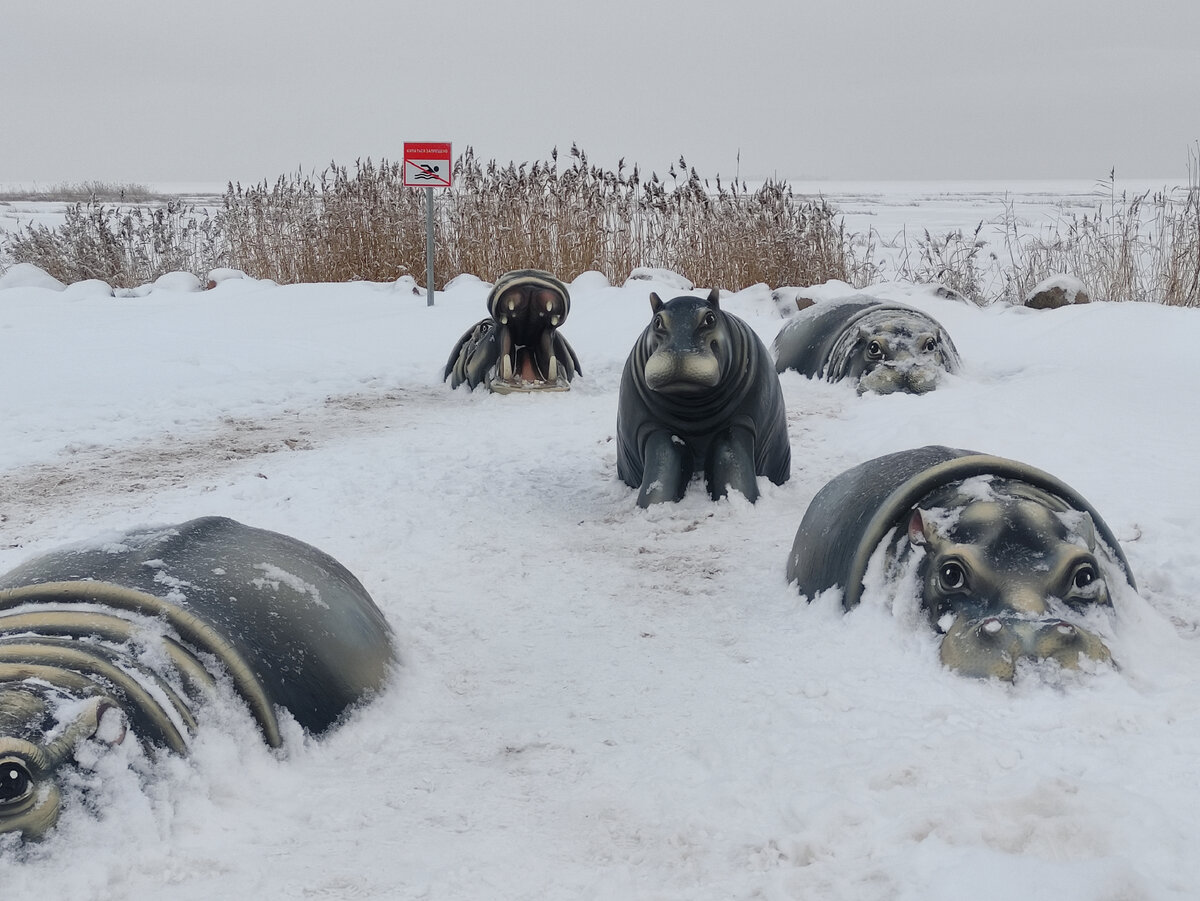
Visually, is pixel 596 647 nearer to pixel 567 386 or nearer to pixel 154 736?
pixel 154 736

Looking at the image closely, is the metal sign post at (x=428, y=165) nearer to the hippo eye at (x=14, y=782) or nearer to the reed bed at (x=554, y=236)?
the reed bed at (x=554, y=236)

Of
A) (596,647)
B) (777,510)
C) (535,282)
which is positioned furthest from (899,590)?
(535,282)

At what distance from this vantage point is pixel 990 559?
112 inches

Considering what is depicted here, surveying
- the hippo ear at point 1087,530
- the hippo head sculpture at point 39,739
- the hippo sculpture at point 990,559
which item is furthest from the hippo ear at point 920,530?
the hippo head sculpture at point 39,739

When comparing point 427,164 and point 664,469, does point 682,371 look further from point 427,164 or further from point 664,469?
point 427,164

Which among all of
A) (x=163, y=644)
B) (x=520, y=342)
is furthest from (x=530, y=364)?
(x=163, y=644)

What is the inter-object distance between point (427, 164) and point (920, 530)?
798cm

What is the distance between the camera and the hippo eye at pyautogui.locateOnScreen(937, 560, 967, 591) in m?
2.88

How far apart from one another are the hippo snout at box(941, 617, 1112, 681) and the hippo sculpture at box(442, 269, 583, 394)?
15.4 ft

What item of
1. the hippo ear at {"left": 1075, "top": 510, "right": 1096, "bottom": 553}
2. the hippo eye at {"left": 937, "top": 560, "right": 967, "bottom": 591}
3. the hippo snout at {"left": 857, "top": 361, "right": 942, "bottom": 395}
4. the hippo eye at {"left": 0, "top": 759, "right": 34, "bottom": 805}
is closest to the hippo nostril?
the hippo eye at {"left": 937, "top": 560, "right": 967, "bottom": 591}

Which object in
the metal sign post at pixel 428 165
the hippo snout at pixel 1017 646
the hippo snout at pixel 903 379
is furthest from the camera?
the metal sign post at pixel 428 165

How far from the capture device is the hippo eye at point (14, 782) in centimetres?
192

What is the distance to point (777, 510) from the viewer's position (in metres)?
4.69

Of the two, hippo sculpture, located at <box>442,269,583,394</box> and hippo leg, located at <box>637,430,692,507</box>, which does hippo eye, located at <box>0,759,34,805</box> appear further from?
hippo sculpture, located at <box>442,269,583,394</box>
